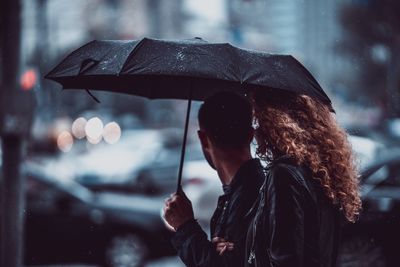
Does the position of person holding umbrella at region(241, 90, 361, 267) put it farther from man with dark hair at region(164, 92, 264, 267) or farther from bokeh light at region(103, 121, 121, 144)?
bokeh light at region(103, 121, 121, 144)

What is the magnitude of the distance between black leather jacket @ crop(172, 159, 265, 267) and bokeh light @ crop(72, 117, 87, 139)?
41447 mm

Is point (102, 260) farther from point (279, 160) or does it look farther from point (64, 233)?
point (279, 160)

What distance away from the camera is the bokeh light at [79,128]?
44522 millimetres

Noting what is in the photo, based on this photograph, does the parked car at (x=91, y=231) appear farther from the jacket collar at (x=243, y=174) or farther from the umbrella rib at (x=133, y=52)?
the jacket collar at (x=243, y=174)

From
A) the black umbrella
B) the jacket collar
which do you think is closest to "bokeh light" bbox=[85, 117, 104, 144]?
the black umbrella

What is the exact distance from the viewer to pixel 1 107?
5891mm

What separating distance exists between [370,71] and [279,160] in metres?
44.1

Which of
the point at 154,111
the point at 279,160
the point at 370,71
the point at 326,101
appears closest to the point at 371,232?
the point at 326,101

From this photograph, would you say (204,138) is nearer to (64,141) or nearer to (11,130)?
(11,130)

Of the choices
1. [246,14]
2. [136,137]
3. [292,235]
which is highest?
[292,235]

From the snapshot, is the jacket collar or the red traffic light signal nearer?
the jacket collar

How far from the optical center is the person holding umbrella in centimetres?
242

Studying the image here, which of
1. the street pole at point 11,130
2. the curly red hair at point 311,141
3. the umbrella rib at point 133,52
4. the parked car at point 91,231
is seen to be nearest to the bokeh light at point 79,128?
the parked car at point 91,231

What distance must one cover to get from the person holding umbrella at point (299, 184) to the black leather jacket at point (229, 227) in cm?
12
